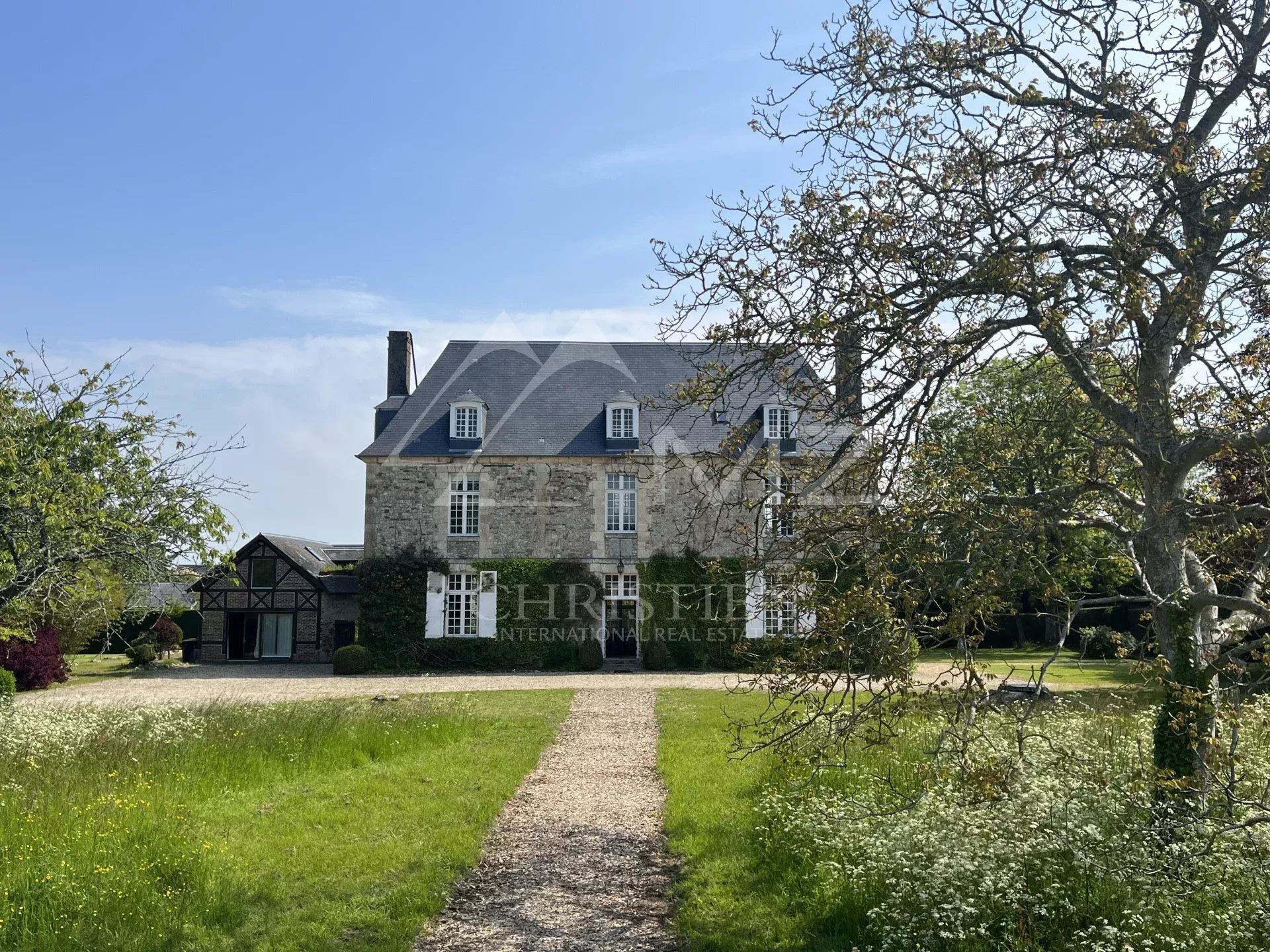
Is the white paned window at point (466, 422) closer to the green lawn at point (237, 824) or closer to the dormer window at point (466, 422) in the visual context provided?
the dormer window at point (466, 422)

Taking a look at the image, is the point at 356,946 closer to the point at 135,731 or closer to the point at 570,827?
the point at 570,827

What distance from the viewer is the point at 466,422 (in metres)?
25.2

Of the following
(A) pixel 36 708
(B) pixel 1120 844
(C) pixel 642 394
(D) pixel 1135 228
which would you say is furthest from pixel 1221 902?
(C) pixel 642 394

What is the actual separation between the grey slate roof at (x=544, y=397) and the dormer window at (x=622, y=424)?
0.21 m

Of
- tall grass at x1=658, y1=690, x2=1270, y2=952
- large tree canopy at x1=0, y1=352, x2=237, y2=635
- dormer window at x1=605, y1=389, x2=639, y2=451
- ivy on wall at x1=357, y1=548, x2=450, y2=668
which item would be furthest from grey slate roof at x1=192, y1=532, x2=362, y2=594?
tall grass at x1=658, y1=690, x2=1270, y2=952

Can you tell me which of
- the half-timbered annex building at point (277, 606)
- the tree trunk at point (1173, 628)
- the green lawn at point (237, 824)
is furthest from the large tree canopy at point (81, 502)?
the half-timbered annex building at point (277, 606)

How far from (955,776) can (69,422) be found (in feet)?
34.0

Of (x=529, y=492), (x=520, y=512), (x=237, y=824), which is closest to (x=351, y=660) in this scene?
(x=520, y=512)

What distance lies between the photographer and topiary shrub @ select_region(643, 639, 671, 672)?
78.5 feet

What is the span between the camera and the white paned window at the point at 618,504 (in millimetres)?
24969

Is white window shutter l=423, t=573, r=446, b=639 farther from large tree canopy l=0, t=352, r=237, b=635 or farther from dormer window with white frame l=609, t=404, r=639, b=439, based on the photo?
large tree canopy l=0, t=352, r=237, b=635

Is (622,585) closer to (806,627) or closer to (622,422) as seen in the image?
(622,422)

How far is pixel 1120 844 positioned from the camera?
5461 mm

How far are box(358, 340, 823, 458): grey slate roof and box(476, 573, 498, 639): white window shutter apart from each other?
3.21 m
